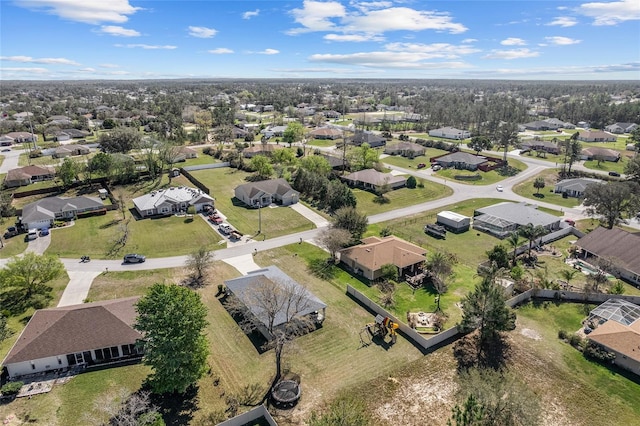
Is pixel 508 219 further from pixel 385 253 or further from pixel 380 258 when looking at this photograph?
pixel 380 258

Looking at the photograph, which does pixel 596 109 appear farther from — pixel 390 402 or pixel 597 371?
pixel 390 402

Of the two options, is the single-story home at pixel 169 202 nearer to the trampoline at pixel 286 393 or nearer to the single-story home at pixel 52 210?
the single-story home at pixel 52 210

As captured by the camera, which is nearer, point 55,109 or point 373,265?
point 373,265

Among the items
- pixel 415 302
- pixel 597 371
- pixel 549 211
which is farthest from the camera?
pixel 549 211

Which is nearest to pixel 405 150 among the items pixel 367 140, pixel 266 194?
pixel 367 140

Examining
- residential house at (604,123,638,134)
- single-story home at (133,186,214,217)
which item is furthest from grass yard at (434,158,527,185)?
residential house at (604,123,638,134)

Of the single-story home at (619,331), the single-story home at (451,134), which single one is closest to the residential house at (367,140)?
the single-story home at (451,134)

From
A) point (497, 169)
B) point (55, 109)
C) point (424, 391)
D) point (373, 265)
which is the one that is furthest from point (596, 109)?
point (55, 109)
